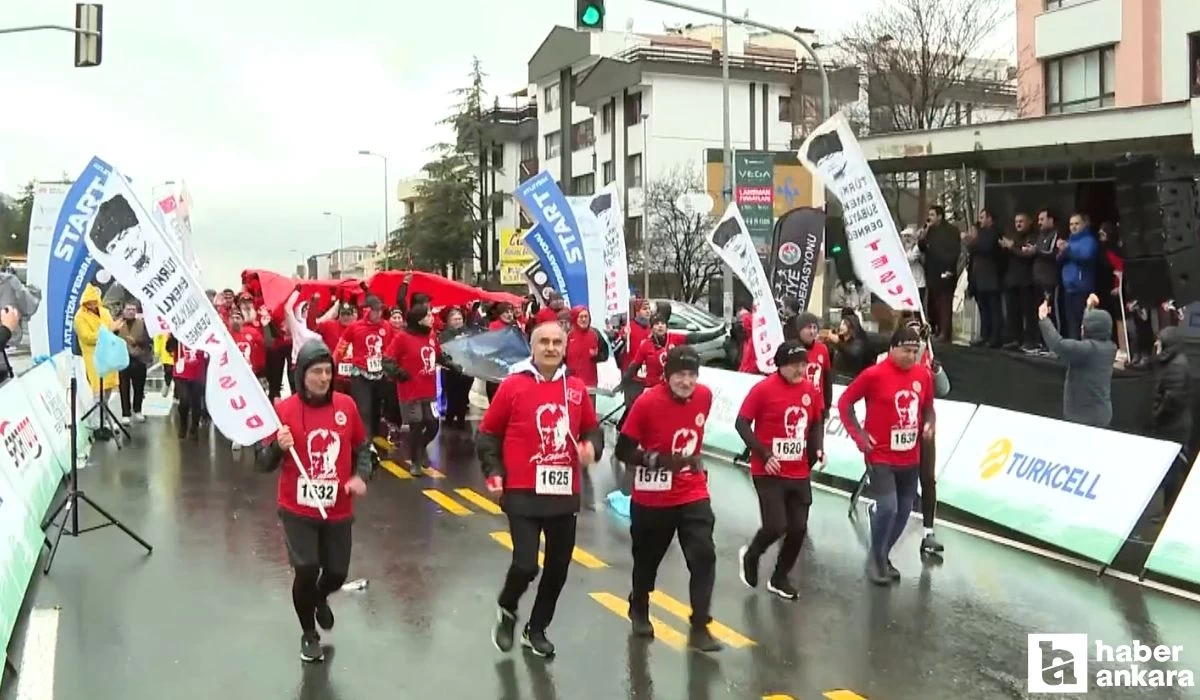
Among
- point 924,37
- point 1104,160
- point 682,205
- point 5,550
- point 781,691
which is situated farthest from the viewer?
point 682,205

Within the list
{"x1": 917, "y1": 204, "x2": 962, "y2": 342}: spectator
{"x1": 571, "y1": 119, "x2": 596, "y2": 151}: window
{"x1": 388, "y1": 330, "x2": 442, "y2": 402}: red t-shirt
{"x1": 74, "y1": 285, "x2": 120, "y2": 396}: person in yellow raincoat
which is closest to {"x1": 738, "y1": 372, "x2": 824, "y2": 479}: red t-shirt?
{"x1": 388, "y1": 330, "x2": 442, "y2": 402}: red t-shirt

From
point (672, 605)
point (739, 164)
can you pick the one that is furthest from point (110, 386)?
point (672, 605)

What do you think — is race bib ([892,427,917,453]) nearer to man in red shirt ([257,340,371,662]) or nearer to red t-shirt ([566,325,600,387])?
man in red shirt ([257,340,371,662])

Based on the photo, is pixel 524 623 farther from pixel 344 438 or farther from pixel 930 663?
pixel 930 663

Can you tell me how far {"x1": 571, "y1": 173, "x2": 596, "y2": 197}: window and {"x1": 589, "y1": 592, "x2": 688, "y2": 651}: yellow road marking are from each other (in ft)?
173

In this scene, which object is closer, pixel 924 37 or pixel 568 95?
pixel 924 37

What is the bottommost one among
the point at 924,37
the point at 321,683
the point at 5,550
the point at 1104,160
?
the point at 321,683

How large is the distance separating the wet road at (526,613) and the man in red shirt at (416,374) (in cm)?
218

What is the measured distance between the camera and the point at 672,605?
8.01m

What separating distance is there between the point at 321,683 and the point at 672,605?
249 centimetres

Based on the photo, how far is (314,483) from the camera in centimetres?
684

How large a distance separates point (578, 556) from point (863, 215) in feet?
13.6

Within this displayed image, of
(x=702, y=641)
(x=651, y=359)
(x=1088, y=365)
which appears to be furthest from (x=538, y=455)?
(x=651, y=359)

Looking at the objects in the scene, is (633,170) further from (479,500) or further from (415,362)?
(479,500)
